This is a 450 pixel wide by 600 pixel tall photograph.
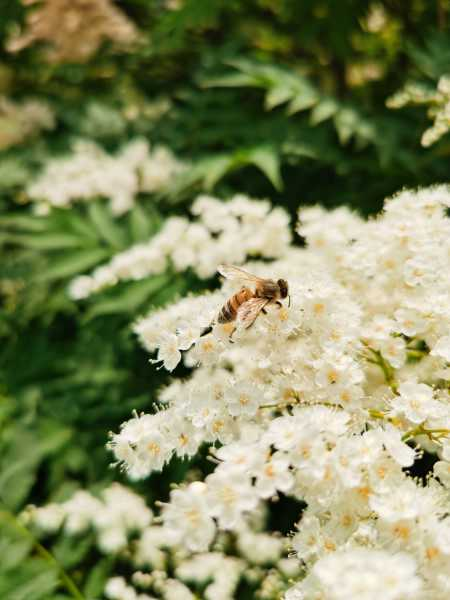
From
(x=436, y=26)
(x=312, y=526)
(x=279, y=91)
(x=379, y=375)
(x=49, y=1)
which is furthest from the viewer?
(x=49, y=1)

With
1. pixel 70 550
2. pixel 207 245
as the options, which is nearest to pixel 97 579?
pixel 70 550

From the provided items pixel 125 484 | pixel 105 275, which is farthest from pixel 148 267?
pixel 125 484

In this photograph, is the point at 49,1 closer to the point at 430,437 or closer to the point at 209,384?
the point at 209,384

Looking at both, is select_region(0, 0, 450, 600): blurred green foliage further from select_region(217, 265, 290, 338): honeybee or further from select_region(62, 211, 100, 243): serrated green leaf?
select_region(217, 265, 290, 338): honeybee

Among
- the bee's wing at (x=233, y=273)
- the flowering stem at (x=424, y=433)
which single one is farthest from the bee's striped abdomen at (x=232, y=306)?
the flowering stem at (x=424, y=433)

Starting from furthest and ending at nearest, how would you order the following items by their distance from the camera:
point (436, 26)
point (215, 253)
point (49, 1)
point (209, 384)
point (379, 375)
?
1. point (49, 1)
2. point (436, 26)
3. point (215, 253)
4. point (379, 375)
5. point (209, 384)

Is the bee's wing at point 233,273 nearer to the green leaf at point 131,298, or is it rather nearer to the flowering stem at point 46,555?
the green leaf at point 131,298
